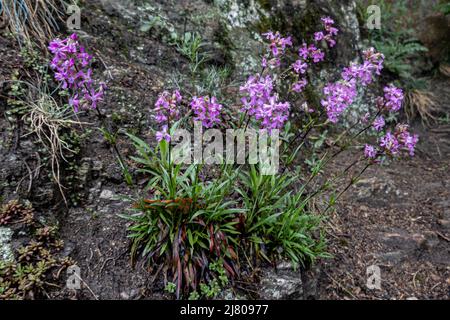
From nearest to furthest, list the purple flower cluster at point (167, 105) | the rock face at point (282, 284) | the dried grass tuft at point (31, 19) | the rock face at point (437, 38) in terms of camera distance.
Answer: the purple flower cluster at point (167, 105) → the rock face at point (282, 284) → the dried grass tuft at point (31, 19) → the rock face at point (437, 38)

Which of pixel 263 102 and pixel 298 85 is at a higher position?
pixel 298 85

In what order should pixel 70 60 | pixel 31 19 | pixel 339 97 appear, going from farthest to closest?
pixel 31 19
pixel 339 97
pixel 70 60

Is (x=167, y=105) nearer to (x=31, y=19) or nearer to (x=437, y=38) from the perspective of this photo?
(x=31, y=19)

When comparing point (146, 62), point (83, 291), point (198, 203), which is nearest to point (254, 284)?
point (198, 203)

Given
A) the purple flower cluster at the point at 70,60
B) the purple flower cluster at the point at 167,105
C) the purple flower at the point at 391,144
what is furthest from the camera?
the purple flower at the point at 391,144

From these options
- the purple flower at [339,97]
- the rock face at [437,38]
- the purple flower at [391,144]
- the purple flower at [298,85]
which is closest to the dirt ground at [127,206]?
the purple flower at [391,144]

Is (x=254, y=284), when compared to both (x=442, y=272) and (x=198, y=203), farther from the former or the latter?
(x=442, y=272)

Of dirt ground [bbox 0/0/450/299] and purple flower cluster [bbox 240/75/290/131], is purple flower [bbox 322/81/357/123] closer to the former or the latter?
purple flower cluster [bbox 240/75/290/131]

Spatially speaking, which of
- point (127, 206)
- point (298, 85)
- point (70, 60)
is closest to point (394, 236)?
point (298, 85)

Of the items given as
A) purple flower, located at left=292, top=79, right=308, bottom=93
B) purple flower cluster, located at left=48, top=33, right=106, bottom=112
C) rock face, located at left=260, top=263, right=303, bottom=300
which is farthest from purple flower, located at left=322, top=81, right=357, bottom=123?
purple flower cluster, located at left=48, top=33, right=106, bottom=112

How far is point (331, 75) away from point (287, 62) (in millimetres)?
838

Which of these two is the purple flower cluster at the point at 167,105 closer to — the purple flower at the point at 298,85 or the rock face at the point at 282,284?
the purple flower at the point at 298,85

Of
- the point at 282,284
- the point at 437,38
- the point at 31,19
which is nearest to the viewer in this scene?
the point at 282,284

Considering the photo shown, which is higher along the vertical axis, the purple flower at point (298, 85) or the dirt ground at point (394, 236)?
the purple flower at point (298, 85)
